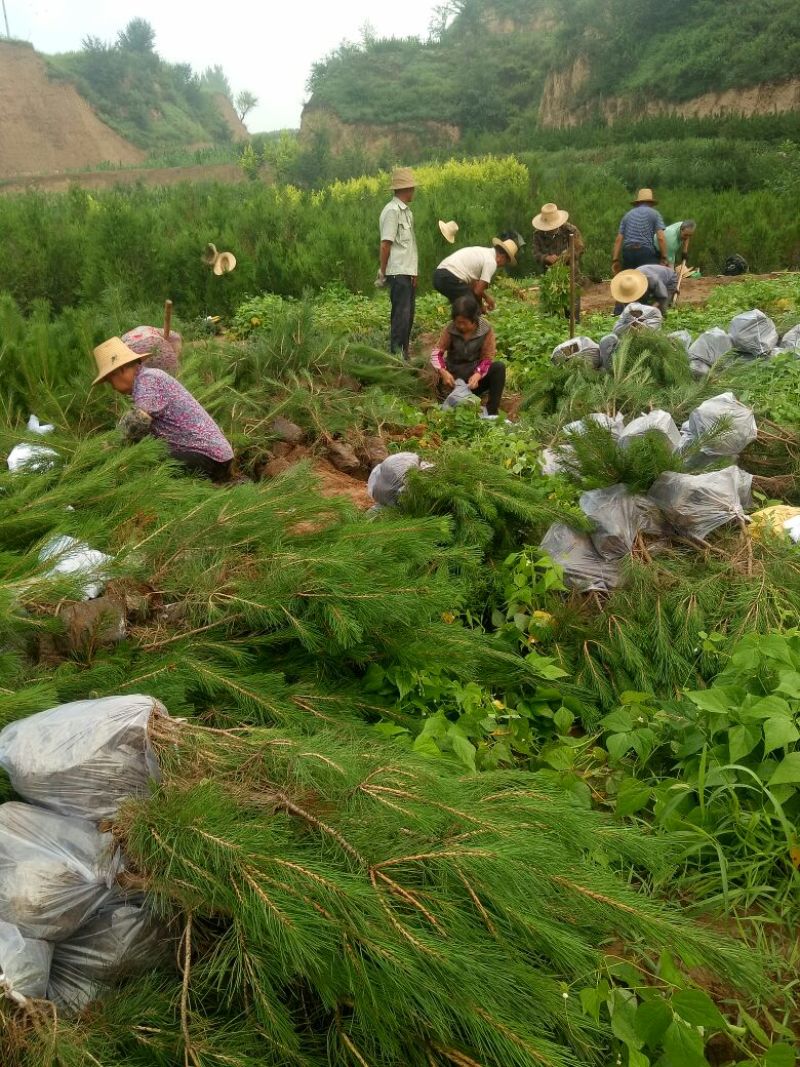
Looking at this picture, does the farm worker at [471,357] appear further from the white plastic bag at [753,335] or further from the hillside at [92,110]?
the hillside at [92,110]

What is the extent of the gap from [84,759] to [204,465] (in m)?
2.87

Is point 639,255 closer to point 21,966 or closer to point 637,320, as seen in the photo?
point 637,320

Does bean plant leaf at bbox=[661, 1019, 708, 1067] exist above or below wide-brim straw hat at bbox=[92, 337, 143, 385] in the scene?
below

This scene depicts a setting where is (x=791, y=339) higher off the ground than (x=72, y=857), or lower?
higher

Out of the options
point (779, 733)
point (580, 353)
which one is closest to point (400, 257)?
point (580, 353)

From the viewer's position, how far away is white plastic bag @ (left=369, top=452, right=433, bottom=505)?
3520 mm

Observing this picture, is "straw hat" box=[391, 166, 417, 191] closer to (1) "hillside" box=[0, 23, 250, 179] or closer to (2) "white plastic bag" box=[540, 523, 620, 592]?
(2) "white plastic bag" box=[540, 523, 620, 592]

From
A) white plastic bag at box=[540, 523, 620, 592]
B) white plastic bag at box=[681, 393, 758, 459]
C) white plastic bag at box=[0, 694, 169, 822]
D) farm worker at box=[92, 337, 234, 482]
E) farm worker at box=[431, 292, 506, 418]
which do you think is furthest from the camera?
farm worker at box=[431, 292, 506, 418]

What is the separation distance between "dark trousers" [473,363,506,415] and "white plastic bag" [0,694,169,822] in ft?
15.3

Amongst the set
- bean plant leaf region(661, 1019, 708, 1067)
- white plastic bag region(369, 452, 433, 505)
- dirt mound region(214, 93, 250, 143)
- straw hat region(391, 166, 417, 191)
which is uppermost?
dirt mound region(214, 93, 250, 143)

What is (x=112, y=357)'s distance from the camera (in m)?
4.04

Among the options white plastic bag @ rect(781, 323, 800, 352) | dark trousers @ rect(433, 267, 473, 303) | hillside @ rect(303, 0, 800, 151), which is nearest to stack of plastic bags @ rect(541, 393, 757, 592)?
white plastic bag @ rect(781, 323, 800, 352)

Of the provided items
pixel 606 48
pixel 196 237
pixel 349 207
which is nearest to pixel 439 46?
pixel 606 48

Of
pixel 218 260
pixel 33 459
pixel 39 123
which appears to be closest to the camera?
pixel 33 459
